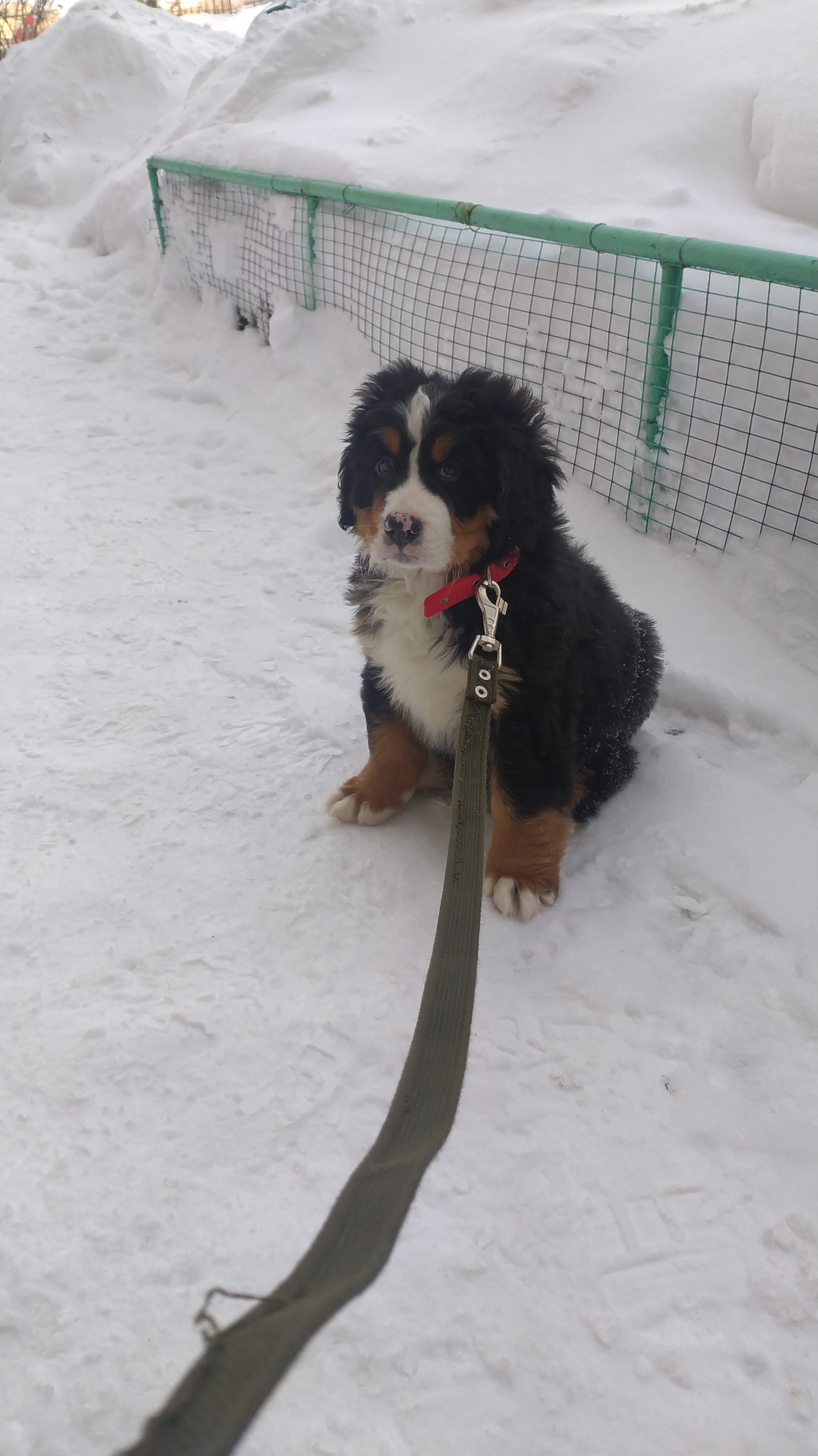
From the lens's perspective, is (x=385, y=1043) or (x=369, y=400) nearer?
(x=385, y=1043)

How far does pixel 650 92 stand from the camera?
4.98 meters

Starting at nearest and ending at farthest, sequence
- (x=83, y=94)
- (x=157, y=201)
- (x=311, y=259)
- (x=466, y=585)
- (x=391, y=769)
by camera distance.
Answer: (x=466, y=585) → (x=391, y=769) → (x=311, y=259) → (x=157, y=201) → (x=83, y=94)

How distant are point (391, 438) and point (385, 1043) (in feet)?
4.40

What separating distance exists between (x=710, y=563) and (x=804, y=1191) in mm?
2299

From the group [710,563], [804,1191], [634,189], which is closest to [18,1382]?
[804,1191]

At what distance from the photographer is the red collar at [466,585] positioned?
2.16 metres

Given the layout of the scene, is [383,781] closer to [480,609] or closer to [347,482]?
[480,609]

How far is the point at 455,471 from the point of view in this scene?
2068mm

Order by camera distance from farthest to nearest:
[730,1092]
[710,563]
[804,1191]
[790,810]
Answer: [710,563]
[790,810]
[730,1092]
[804,1191]

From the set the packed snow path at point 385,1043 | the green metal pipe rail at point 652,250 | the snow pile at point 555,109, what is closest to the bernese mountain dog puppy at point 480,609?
the packed snow path at point 385,1043

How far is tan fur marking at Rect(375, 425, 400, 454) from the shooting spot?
2078 millimetres

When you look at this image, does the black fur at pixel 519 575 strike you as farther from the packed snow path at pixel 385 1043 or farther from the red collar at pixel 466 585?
the packed snow path at pixel 385 1043

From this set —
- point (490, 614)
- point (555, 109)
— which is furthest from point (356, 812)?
point (555, 109)

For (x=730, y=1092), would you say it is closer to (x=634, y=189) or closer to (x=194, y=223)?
(x=634, y=189)
